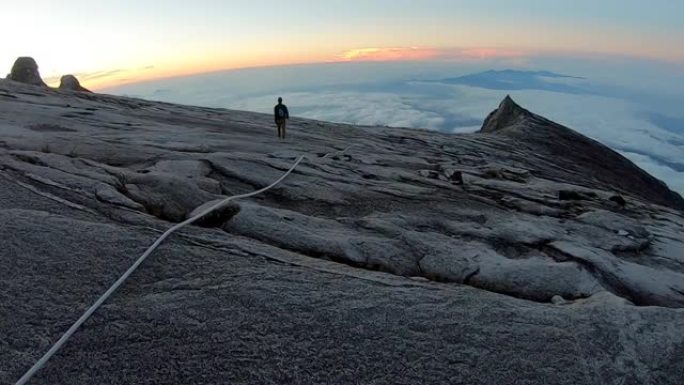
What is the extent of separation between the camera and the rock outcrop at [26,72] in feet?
147

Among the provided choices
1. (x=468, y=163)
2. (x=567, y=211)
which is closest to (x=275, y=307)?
(x=567, y=211)

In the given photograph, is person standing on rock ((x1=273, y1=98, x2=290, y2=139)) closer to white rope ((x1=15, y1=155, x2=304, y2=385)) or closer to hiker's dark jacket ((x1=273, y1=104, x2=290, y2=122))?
hiker's dark jacket ((x1=273, y1=104, x2=290, y2=122))

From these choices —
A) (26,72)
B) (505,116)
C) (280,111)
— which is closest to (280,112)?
(280,111)

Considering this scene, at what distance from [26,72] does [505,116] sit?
45.9 meters

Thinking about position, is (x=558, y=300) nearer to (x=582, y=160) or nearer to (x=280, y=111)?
(x=280, y=111)

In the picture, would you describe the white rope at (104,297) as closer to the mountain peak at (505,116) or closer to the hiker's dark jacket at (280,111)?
the hiker's dark jacket at (280,111)

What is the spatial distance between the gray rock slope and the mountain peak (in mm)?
33223

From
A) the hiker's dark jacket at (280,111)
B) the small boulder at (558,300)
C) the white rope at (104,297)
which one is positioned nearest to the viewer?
the white rope at (104,297)

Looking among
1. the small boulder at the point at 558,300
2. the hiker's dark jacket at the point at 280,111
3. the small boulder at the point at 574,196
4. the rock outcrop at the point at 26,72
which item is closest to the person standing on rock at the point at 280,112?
the hiker's dark jacket at the point at 280,111

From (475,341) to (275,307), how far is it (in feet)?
10.9

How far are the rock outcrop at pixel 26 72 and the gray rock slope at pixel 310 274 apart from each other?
99.9 feet

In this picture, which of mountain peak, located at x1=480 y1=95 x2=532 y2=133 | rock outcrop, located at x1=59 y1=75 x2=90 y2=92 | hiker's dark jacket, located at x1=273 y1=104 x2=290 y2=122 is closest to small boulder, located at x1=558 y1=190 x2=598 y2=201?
hiker's dark jacket, located at x1=273 y1=104 x2=290 y2=122

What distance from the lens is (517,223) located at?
15.6m

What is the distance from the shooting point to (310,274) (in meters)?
9.84
